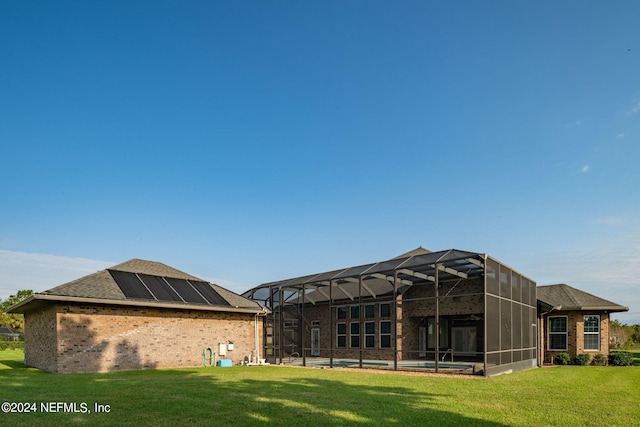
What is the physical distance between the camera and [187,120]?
1853 cm

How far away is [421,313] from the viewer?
79.6 feet

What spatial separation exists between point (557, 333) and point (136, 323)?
809 inches

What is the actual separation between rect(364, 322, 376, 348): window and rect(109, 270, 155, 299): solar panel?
39.7ft

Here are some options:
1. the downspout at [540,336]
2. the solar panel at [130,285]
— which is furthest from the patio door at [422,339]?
the solar panel at [130,285]

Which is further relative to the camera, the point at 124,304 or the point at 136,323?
the point at 136,323

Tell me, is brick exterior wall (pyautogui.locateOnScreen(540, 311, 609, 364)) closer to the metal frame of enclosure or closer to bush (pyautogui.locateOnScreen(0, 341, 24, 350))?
the metal frame of enclosure

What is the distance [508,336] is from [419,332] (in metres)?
7.08

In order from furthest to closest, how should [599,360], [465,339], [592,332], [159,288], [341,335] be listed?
1. [341,335]
2. [465,339]
3. [592,332]
4. [599,360]
5. [159,288]

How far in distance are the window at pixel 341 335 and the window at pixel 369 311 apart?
5.45ft

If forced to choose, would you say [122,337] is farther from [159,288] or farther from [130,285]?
[159,288]

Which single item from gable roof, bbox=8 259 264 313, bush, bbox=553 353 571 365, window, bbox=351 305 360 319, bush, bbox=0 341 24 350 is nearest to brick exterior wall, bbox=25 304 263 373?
gable roof, bbox=8 259 264 313

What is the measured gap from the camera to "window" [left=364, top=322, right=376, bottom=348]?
83.0ft

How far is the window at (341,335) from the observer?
26812mm

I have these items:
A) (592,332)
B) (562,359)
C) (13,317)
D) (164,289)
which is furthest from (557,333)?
(13,317)
